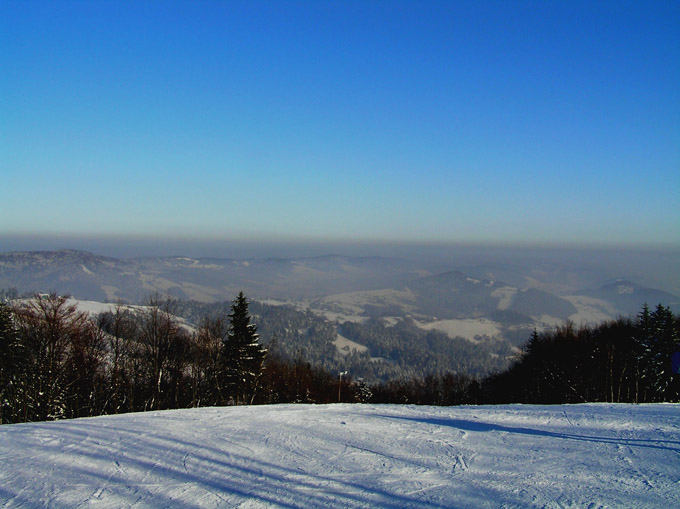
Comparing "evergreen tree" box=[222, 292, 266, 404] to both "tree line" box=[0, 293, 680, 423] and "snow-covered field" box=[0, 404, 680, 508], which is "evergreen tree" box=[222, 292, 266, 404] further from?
"snow-covered field" box=[0, 404, 680, 508]

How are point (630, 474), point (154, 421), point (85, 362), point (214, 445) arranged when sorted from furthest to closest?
point (85, 362), point (154, 421), point (214, 445), point (630, 474)

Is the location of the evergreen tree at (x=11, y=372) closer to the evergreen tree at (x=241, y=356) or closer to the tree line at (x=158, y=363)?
the tree line at (x=158, y=363)

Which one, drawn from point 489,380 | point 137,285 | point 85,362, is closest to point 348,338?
point 489,380

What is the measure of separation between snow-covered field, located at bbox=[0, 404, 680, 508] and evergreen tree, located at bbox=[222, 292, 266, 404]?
13676 millimetres

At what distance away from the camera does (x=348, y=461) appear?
6590 millimetres

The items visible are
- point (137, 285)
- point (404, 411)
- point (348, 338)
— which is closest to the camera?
point (404, 411)

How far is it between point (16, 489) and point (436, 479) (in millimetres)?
5764

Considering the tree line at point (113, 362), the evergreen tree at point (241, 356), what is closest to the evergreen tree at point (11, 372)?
the tree line at point (113, 362)

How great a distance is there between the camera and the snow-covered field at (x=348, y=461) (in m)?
5.20

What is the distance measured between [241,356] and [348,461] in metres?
18.1

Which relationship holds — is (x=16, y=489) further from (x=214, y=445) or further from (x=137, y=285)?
(x=137, y=285)

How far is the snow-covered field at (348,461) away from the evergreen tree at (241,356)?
13676 millimetres

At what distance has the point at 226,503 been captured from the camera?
5.04 meters

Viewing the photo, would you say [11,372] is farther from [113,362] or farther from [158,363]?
[158,363]
